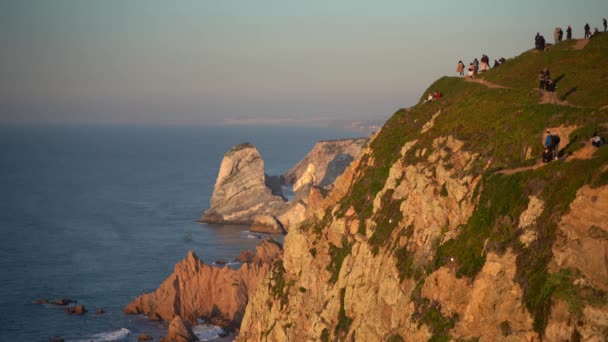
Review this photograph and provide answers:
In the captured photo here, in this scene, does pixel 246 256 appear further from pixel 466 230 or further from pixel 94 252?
pixel 466 230

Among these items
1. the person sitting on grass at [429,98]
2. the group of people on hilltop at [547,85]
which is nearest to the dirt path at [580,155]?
the group of people on hilltop at [547,85]

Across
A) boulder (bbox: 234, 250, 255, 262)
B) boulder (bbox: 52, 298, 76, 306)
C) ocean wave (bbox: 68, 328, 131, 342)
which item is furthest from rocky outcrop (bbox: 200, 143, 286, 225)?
ocean wave (bbox: 68, 328, 131, 342)

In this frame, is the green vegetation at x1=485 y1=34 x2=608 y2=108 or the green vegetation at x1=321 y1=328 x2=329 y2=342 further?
the green vegetation at x1=321 y1=328 x2=329 y2=342

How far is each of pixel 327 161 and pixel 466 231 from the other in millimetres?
139688

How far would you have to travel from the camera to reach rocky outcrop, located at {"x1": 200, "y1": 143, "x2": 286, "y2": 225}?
146500mm

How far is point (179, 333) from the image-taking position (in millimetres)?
74438

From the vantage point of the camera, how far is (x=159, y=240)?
12400 cm

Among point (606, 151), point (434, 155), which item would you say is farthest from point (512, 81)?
point (606, 151)

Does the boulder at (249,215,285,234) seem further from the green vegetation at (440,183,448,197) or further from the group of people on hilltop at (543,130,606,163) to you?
the group of people on hilltop at (543,130,606,163)

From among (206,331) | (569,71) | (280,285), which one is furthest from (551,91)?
(206,331)

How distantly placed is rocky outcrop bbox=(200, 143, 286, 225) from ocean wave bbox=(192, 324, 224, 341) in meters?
61.8

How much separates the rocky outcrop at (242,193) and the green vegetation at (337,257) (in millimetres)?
92606

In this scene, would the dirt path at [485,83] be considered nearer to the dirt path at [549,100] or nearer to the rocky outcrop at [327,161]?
the dirt path at [549,100]

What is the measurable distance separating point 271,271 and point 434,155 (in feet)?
52.5
